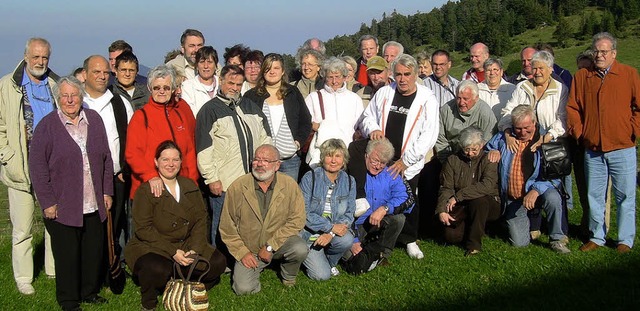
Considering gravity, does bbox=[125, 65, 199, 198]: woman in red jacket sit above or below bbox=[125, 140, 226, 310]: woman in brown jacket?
above

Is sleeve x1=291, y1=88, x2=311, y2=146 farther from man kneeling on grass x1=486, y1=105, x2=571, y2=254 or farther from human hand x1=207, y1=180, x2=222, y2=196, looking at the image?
man kneeling on grass x1=486, y1=105, x2=571, y2=254

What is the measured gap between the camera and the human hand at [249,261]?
5.64 m

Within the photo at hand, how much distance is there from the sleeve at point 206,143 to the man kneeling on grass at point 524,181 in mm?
3126

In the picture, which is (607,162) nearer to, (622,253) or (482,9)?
(622,253)

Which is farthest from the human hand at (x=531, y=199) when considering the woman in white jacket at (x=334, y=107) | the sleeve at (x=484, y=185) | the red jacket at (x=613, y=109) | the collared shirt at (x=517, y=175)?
the woman in white jacket at (x=334, y=107)

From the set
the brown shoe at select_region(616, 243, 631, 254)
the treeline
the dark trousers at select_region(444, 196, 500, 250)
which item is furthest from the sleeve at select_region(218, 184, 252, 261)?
the treeline

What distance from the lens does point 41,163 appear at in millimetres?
4918

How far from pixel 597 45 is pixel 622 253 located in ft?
7.29

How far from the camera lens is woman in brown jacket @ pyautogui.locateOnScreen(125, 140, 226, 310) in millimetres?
5246

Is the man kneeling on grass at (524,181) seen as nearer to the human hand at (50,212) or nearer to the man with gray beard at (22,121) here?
the human hand at (50,212)

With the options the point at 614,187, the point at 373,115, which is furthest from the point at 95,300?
the point at 614,187

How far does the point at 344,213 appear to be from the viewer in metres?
6.13

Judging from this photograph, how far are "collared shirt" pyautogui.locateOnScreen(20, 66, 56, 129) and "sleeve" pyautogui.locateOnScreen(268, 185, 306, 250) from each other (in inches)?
98.7

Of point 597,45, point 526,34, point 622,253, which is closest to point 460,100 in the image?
point 597,45
